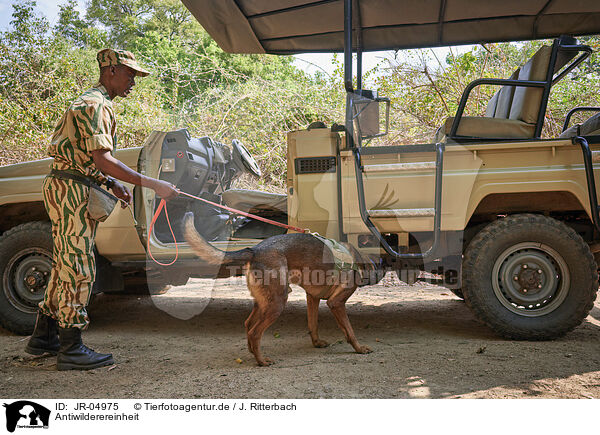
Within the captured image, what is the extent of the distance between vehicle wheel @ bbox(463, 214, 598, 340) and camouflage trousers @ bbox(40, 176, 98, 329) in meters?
2.75

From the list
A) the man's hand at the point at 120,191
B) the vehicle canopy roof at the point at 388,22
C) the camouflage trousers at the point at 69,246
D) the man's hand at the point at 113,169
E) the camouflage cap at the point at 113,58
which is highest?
the vehicle canopy roof at the point at 388,22

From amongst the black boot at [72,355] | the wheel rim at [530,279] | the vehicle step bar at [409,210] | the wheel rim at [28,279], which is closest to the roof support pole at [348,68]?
the vehicle step bar at [409,210]

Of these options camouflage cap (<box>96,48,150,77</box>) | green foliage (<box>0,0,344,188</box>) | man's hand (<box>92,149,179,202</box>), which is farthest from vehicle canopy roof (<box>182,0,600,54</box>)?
green foliage (<box>0,0,344,188</box>)

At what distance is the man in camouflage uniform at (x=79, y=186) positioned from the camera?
9.61 ft

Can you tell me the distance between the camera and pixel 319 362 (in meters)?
3.15

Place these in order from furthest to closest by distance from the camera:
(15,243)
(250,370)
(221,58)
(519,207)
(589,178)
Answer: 1. (221,58)
2. (15,243)
3. (519,207)
4. (589,178)
5. (250,370)

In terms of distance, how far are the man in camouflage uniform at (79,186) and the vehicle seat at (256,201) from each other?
148 cm

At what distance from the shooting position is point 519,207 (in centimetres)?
373

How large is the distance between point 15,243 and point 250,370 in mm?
2553

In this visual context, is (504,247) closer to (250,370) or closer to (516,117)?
(516,117)

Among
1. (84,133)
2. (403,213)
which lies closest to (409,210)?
(403,213)

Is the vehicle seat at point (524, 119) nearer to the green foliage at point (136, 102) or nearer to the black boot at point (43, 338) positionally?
the black boot at point (43, 338)

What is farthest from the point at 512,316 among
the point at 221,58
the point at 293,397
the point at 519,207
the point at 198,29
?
the point at 198,29

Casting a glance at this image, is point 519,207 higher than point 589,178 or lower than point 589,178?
lower
